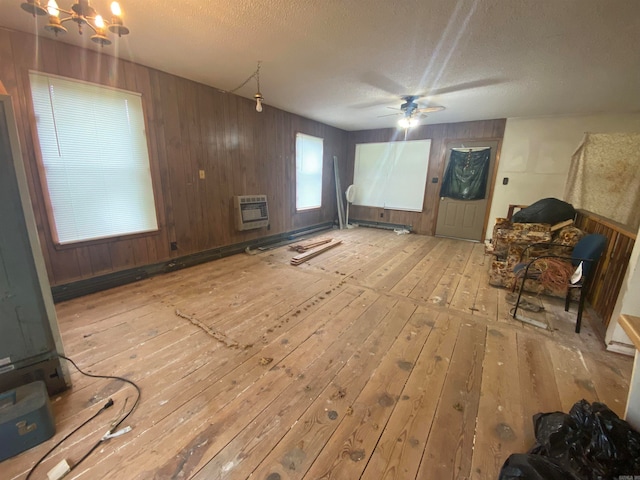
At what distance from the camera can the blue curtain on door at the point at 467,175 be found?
5109 mm

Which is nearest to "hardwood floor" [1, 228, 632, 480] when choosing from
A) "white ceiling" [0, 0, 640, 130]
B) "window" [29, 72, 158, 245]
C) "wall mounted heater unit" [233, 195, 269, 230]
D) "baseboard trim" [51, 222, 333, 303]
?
"baseboard trim" [51, 222, 333, 303]

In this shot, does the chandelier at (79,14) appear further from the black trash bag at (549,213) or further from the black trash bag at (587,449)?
the black trash bag at (549,213)

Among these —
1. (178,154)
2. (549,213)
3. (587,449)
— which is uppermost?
(178,154)

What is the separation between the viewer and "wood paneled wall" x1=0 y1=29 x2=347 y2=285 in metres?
2.29

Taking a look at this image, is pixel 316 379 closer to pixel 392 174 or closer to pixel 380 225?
pixel 380 225

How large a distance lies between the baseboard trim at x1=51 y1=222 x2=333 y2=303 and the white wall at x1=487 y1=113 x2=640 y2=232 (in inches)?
180

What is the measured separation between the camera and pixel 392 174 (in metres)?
6.23

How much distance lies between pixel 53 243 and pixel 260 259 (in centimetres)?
224

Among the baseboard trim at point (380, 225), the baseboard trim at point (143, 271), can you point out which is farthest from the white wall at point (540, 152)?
the baseboard trim at point (143, 271)

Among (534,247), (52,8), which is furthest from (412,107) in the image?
(52,8)

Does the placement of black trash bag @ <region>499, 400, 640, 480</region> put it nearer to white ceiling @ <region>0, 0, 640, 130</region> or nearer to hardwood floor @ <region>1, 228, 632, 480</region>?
hardwood floor @ <region>1, 228, 632, 480</region>

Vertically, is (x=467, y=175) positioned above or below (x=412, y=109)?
below

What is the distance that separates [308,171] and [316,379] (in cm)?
462

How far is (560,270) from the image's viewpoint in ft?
8.09
